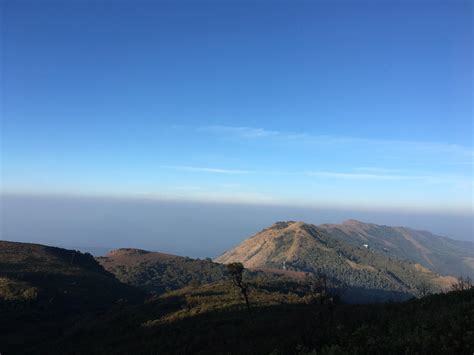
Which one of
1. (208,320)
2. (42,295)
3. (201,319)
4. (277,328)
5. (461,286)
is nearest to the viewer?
(277,328)

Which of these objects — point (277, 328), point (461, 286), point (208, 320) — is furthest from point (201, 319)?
point (461, 286)

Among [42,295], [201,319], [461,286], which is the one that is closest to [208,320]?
[201,319]

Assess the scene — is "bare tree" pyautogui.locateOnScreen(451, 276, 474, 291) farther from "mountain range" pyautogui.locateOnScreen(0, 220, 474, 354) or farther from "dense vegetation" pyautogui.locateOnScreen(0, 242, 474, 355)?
"mountain range" pyautogui.locateOnScreen(0, 220, 474, 354)

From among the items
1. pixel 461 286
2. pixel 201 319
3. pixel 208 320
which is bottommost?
pixel 201 319

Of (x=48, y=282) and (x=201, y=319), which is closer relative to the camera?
(x=201, y=319)

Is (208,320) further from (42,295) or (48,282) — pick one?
(48,282)

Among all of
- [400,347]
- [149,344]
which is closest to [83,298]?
[149,344]

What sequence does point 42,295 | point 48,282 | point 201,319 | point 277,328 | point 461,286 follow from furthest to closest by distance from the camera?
point 48,282, point 42,295, point 201,319, point 461,286, point 277,328

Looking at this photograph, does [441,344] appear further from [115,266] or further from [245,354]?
[115,266]

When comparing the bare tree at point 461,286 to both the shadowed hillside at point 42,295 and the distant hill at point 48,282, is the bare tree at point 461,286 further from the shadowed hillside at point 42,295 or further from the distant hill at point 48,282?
the distant hill at point 48,282

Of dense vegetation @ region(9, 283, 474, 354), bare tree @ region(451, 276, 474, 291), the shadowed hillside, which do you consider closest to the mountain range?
dense vegetation @ region(9, 283, 474, 354)

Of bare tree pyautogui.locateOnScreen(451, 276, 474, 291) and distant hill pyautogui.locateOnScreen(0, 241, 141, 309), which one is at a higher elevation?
bare tree pyautogui.locateOnScreen(451, 276, 474, 291)

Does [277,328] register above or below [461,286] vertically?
below

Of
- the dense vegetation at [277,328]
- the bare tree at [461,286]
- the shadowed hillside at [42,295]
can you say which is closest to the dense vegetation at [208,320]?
the dense vegetation at [277,328]
